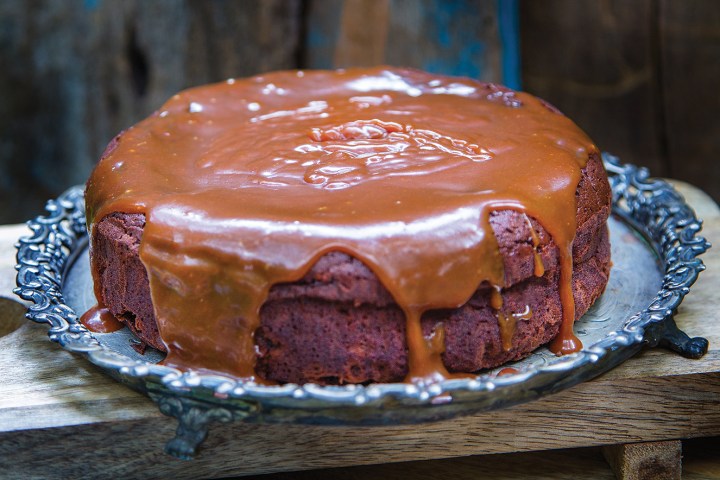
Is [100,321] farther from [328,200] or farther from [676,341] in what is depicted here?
[676,341]

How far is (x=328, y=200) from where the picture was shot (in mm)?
1761

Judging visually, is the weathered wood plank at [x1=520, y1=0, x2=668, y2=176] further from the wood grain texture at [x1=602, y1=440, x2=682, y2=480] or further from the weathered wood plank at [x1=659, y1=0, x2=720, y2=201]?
the wood grain texture at [x1=602, y1=440, x2=682, y2=480]

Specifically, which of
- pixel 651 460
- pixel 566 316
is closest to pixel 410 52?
pixel 566 316

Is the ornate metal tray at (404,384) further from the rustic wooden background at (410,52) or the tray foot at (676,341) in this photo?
the rustic wooden background at (410,52)

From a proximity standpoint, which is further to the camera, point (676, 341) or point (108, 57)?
point (108, 57)

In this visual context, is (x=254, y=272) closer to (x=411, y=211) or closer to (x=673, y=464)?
(x=411, y=211)

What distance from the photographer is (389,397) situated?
1.57 meters

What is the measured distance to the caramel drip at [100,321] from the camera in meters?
1.97

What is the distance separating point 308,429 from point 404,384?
0.25m

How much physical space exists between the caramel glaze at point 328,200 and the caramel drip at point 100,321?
7.3 inches

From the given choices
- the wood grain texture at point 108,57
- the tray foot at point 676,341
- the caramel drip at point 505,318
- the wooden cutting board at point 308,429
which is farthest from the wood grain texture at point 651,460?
the wood grain texture at point 108,57

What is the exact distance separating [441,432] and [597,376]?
30cm

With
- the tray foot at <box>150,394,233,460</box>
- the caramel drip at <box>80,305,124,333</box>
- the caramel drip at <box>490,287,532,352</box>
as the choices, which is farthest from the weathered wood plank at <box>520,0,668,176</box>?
the tray foot at <box>150,394,233,460</box>

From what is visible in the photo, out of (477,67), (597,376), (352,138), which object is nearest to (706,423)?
(597,376)
